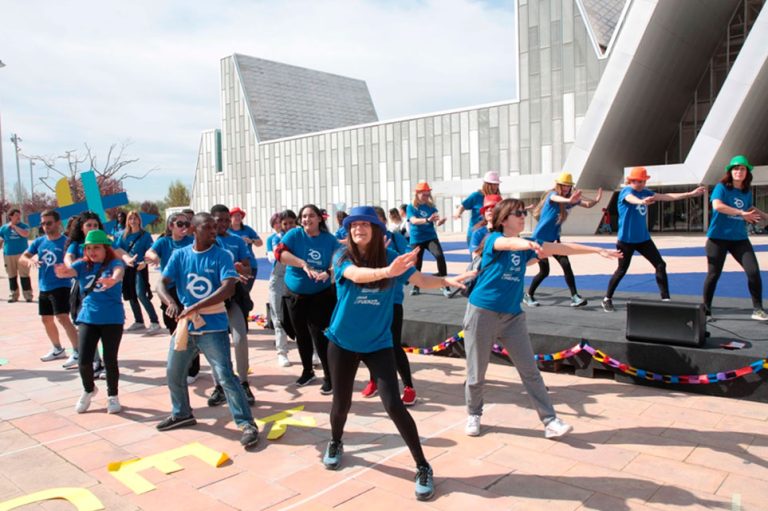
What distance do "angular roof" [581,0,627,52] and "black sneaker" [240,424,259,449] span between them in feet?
110

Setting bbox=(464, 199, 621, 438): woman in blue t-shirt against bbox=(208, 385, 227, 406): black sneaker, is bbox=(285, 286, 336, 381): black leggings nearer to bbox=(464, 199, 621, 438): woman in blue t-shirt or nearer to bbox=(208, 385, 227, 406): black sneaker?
bbox=(208, 385, 227, 406): black sneaker

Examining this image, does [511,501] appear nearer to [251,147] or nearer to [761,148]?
[761,148]

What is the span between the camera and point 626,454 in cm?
399

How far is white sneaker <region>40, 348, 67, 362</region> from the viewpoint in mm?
7393

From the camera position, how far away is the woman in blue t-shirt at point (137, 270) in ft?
29.2

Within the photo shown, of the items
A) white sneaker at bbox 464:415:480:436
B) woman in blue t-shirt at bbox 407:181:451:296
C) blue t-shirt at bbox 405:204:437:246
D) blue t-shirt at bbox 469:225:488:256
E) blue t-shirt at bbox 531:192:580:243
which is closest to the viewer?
white sneaker at bbox 464:415:480:436

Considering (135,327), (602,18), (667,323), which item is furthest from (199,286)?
(602,18)

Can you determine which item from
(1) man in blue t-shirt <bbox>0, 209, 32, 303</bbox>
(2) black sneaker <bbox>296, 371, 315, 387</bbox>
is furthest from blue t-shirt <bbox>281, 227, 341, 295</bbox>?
(1) man in blue t-shirt <bbox>0, 209, 32, 303</bbox>

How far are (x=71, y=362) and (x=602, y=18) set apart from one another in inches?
1427

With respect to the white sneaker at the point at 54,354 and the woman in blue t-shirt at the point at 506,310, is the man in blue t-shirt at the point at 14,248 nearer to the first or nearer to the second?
the white sneaker at the point at 54,354

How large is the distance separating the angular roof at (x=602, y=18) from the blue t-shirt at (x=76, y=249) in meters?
32.5

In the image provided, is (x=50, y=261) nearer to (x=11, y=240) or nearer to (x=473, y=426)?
(x=473, y=426)

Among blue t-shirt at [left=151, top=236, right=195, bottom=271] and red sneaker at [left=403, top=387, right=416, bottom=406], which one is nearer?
red sneaker at [left=403, top=387, right=416, bottom=406]

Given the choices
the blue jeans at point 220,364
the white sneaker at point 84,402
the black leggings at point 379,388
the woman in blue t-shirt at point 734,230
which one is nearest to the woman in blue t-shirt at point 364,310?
the black leggings at point 379,388
